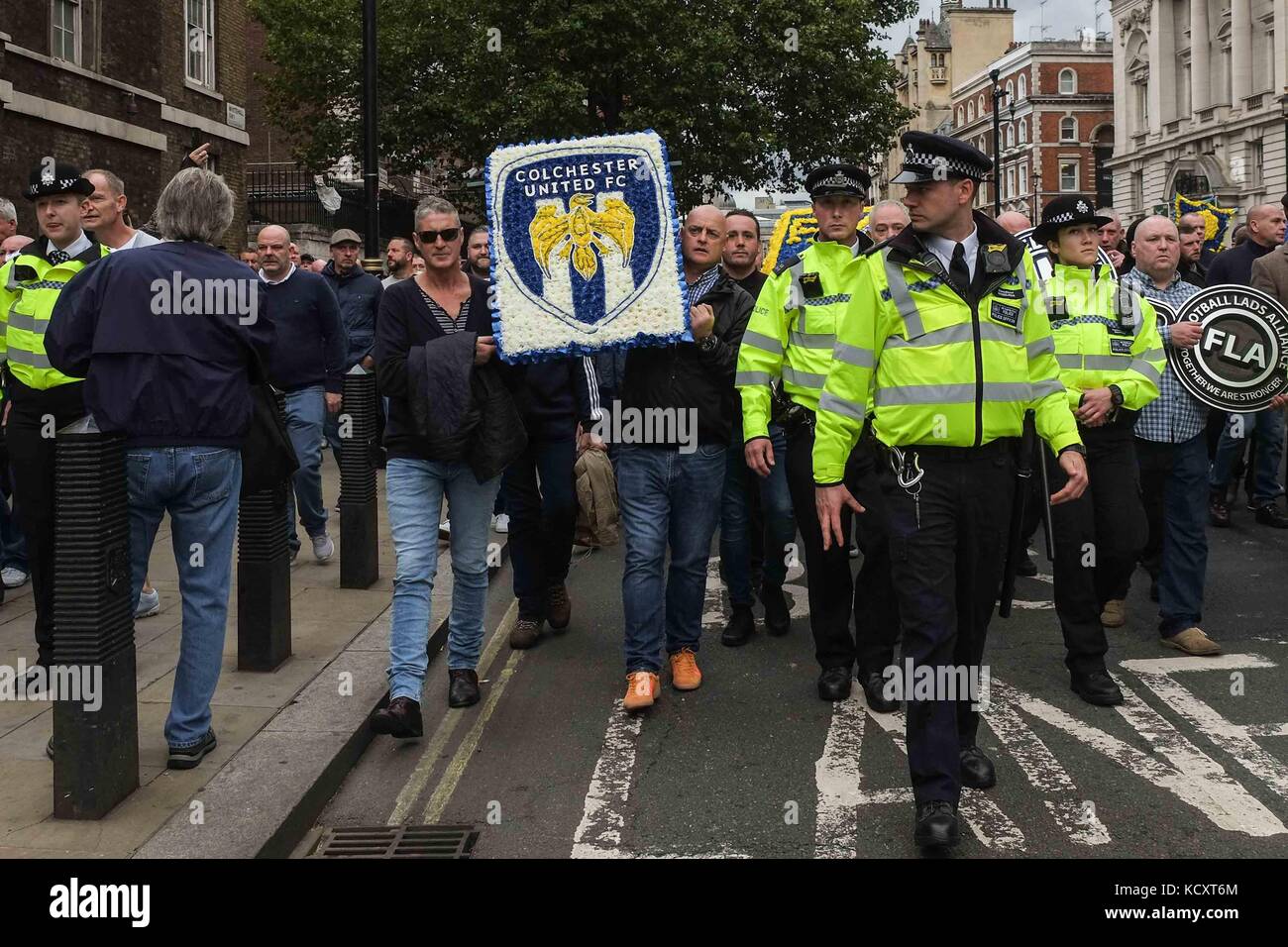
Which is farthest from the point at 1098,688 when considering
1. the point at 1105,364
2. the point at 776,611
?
the point at 776,611

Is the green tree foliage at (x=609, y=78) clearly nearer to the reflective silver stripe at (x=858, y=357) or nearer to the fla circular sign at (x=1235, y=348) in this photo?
the fla circular sign at (x=1235, y=348)

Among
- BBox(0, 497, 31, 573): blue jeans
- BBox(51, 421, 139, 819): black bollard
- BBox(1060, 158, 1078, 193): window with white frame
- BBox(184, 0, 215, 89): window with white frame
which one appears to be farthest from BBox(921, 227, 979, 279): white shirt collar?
BBox(1060, 158, 1078, 193): window with white frame

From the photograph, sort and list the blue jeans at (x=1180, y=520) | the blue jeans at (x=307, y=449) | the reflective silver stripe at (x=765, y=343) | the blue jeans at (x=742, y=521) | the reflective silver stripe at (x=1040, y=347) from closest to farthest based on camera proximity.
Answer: the reflective silver stripe at (x=1040, y=347) → the reflective silver stripe at (x=765, y=343) → the blue jeans at (x=1180, y=520) → the blue jeans at (x=742, y=521) → the blue jeans at (x=307, y=449)

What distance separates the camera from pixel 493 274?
17.9 feet

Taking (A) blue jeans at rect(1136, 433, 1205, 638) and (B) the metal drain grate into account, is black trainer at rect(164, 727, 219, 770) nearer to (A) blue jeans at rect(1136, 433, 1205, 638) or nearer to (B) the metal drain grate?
(B) the metal drain grate

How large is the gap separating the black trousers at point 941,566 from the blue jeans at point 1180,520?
2731mm

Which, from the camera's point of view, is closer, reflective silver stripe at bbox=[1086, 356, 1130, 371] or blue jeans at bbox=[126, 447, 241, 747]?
blue jeans at bbox=[126, 447, 241, 747]

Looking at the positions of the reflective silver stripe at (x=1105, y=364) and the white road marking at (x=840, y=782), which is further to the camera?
the reflective silver stripe at (x=1105, y=364)

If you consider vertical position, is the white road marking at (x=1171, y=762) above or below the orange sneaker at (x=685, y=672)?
below

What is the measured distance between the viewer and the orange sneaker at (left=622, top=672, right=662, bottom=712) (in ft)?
18.4

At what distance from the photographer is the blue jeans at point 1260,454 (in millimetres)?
10133

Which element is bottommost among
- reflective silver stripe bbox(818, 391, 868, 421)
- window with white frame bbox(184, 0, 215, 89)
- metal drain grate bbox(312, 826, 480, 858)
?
metal drain grate bbox(312, 826, 480, 858)

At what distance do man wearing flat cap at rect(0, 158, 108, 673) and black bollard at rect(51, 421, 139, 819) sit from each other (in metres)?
1.63

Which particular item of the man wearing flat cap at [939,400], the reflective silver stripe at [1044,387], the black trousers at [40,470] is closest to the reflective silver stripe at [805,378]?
the reflective silver stripe at [1044,387]
